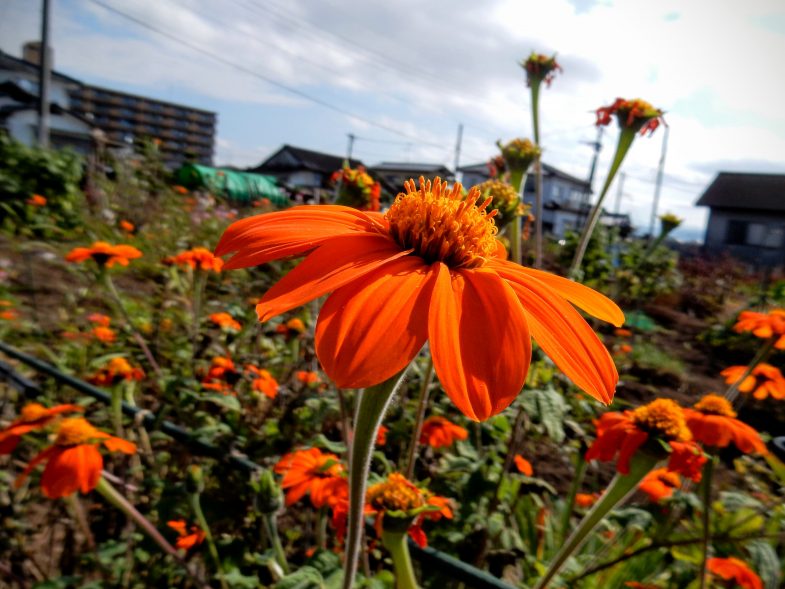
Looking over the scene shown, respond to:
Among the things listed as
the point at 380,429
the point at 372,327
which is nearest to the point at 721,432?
the point at 380,429

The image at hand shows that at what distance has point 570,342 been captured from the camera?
605 millimetres

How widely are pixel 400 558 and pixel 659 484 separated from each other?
105 centimetres

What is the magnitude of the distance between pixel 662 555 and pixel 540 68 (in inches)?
81.4

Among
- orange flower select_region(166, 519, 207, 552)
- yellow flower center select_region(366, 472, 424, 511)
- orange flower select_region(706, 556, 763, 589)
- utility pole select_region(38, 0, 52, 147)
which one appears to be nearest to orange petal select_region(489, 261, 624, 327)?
yellow flower center select_region(366, 472, 424, 511)

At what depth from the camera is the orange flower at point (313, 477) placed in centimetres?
117

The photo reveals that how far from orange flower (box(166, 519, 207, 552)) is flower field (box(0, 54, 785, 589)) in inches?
0.4

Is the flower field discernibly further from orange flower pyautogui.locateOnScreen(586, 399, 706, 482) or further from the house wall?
the house wall

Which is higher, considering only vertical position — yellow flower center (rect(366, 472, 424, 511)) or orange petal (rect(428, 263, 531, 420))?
orange petal (rect(428, 263, 531, 420))

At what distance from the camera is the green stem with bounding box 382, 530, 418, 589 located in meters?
0.90

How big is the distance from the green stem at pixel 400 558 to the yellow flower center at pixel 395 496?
56mm

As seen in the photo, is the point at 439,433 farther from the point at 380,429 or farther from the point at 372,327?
the point at 372,327

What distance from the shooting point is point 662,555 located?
6.59 ft

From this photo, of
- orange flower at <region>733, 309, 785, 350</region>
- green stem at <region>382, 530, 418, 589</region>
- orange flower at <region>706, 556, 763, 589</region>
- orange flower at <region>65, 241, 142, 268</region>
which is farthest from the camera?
orange flower at <region>65, 241, 142, 268</region>

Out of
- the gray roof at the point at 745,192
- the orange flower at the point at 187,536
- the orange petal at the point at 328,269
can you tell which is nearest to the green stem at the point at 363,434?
the orange petal at the point at 328,269
